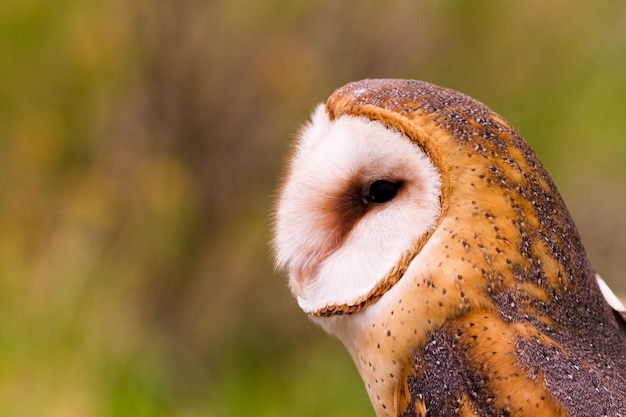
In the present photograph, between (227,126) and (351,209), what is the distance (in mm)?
1567

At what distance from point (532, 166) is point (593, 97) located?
1683 mm

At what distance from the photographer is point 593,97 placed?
8.02 feet

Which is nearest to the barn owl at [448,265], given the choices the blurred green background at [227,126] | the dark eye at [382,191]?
the dark eye at [382,191]

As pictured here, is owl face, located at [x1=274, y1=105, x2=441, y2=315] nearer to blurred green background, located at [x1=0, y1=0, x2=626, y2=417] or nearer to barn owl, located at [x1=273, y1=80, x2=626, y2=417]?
barn owl, located at [x1=273, y1=80, x2=626, y2=417]

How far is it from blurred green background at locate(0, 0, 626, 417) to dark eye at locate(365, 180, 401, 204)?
1.37 metres

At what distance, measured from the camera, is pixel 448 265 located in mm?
840

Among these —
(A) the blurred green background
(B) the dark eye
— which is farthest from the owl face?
(A) the blurred green background

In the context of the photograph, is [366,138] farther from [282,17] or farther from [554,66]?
[554,66]

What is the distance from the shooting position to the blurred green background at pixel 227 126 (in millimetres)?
2338

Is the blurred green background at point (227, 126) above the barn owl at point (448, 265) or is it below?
below

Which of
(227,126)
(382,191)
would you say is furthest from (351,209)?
(227,126)

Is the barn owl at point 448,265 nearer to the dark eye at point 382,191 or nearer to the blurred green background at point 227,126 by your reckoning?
the dark eye at point 382,191

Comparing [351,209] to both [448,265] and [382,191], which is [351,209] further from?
[448,265]

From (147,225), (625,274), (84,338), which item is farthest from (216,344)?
(625,274)
